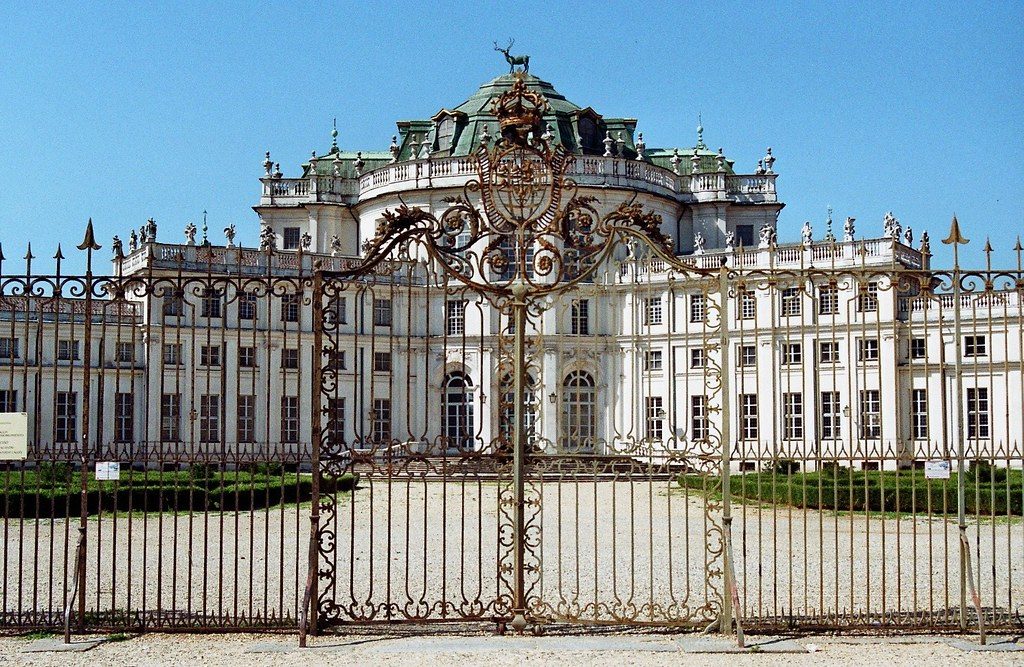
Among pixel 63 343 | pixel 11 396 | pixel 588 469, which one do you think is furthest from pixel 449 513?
pixel 63 343

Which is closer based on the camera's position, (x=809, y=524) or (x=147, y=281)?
(x=147, y=281)

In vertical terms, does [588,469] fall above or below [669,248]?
below

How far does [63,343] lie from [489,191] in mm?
32688

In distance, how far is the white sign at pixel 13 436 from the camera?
32.8ft

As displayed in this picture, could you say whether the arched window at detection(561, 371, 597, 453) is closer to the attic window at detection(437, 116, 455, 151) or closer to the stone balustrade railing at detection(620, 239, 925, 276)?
the stone balustrade railing at detection(620, 239, 925, 276)

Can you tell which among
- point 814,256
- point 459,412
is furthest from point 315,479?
point 814,256

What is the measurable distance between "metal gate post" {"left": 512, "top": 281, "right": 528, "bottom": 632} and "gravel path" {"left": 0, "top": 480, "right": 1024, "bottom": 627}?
124 millimetres

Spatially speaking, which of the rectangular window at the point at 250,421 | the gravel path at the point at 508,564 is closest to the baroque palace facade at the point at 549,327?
the rectangular window at the point at 250,421

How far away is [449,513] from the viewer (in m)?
23.6

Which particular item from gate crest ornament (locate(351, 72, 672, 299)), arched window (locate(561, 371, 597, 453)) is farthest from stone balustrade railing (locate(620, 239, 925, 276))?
gate crest ornament (locate(351, 72, 672, 299))

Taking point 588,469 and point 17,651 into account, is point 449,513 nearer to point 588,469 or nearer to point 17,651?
point 588,469

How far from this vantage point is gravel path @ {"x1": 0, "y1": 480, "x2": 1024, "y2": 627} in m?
9.84

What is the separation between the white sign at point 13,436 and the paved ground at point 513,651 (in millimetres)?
Result: 1597

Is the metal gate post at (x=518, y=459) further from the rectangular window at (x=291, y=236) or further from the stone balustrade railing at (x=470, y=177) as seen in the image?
the rectangular window at (x=291, y=236)
